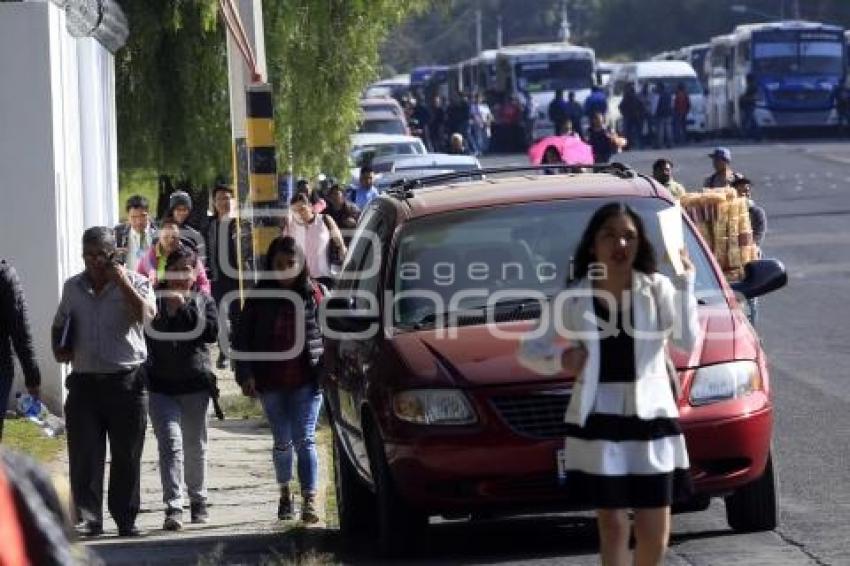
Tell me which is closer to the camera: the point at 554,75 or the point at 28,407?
the point at 28,407

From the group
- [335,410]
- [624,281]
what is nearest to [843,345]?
[335,410]

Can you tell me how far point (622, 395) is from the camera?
8.20 metres

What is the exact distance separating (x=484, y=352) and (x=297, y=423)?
2.12 m

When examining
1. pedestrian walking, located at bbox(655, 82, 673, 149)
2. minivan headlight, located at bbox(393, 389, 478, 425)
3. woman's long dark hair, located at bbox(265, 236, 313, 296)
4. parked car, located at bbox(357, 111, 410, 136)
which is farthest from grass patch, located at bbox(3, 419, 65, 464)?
pedestrian walking, located at bbox(655, 82, 673, 149)

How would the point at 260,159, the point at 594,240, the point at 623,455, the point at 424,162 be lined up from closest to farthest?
the point at 623,455 < the point at 594,240 < the point at 260,159 < the point at 424,162

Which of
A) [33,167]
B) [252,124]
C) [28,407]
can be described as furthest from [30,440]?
[252,124]

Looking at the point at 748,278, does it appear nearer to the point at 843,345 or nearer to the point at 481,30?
the point at 843,345

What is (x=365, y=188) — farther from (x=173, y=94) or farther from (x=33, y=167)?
(x=33, y=167)

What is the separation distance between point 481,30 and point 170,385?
396ft

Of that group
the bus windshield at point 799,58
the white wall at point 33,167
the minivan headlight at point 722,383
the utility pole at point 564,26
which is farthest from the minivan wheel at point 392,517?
the utility pole at point 564,26

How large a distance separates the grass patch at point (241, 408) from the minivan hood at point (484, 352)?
6960 millimetres

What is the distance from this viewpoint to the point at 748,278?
11117mm

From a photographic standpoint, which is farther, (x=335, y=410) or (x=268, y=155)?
(x=268, y=155)

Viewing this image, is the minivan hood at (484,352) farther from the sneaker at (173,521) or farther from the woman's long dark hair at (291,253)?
the sneaker at (173,521)
